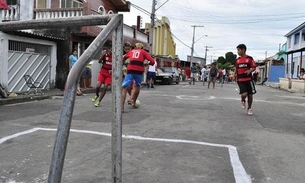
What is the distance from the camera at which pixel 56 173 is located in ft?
6.91

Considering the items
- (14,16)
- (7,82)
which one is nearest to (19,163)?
(7,82)

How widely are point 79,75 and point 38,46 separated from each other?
13.9 m

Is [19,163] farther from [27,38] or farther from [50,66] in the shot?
[50,66]

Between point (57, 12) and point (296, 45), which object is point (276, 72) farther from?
point (57, 12)

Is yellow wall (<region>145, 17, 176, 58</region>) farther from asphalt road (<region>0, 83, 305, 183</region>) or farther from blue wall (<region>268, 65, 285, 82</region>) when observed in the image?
asphalt road (<region>0, 83, 305, 183</region>)

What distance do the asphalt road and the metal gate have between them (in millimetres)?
4838

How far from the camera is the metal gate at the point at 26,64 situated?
13.3 m

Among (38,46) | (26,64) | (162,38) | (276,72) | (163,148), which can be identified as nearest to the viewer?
(163,148)

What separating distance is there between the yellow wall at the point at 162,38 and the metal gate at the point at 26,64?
26.6m

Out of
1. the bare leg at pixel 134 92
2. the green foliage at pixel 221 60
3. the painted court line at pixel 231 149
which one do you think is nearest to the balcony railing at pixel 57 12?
→ the bare leg at pixel 134 92

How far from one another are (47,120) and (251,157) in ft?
14.6

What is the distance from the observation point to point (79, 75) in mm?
2150

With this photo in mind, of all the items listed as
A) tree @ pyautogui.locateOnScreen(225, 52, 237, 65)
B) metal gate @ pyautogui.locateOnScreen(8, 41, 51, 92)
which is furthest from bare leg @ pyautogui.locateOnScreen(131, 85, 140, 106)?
tree @ pyautogui.locateOnScreen(225, 52, 237, 65)

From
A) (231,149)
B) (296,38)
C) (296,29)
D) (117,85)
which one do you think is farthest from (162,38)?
(117,85)
